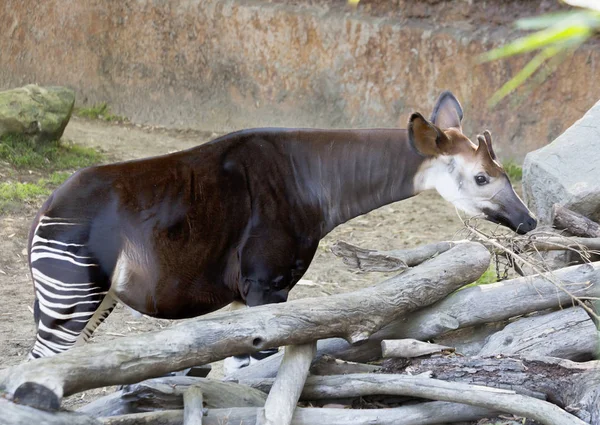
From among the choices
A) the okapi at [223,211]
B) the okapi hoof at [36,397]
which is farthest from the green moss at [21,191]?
the okapi hoof at [36,397]

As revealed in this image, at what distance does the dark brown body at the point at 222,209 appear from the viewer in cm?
290

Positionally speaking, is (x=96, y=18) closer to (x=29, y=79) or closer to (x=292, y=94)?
(x=29, y=79)

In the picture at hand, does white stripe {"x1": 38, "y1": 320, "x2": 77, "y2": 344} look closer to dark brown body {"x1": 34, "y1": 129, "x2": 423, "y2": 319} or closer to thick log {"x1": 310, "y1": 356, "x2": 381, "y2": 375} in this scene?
dark brown body {"x1": 34, "y1": 129, "x2": 423, "y2": 319}

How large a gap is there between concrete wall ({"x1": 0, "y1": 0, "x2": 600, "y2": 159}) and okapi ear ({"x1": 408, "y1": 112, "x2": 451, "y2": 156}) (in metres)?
4.07

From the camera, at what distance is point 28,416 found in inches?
71.0

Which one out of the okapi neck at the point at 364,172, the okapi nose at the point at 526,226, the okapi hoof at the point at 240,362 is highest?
the okapi neck at the point at 364,172

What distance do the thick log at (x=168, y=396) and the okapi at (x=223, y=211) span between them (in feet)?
1.38

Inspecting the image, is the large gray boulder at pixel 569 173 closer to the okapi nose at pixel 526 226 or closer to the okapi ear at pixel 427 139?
the okapi nose at pixel 526 226

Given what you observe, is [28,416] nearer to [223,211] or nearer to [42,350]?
[42,350]

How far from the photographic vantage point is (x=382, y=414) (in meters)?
2.48

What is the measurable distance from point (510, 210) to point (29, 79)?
7691mm

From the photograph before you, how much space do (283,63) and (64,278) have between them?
6.08 meters

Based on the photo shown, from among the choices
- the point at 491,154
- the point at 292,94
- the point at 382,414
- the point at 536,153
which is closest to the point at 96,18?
the point at 292,94

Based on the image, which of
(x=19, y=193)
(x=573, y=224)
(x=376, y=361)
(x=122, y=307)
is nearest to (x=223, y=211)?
(x=376, y=361)
